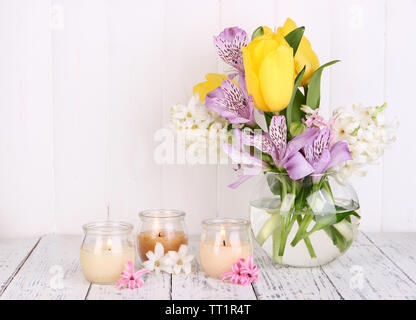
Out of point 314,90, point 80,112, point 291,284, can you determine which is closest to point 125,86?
point 80,112

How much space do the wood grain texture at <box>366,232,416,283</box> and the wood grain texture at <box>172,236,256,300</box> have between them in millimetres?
291

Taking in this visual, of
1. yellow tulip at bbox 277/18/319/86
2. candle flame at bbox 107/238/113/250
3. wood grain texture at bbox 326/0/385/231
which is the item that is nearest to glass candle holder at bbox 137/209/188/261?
candle flame at bbox 107/238/113/250

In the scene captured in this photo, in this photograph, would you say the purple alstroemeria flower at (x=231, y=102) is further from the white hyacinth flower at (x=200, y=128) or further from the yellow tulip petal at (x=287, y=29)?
the yellow tulip petal at (x=287, y=29)

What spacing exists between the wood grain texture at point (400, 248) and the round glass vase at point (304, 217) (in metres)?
0.12

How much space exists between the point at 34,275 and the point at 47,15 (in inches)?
21.7

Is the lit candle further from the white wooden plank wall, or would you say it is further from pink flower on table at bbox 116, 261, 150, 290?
the white wooden plank wall

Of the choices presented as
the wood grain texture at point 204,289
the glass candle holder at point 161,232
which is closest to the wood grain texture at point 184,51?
the glass candle holder at point 161,232

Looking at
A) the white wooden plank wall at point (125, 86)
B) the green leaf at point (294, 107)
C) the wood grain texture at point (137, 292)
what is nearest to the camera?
the wood grain texture at point (137, 292)

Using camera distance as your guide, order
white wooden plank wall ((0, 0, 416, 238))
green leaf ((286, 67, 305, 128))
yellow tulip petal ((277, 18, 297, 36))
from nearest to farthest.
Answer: green leaf ((286, 67, 305, 128)) → yellow tulip petal ((277, 18, 297, 36)) → white wooden plank wall ((0, 0, 416, 238))

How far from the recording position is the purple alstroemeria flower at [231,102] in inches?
38.8

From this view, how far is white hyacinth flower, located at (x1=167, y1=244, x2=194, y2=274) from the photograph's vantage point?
976 millimetres

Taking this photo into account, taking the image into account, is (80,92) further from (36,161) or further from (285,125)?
(285,125)

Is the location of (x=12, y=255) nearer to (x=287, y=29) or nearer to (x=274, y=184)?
(x=274, y=184)

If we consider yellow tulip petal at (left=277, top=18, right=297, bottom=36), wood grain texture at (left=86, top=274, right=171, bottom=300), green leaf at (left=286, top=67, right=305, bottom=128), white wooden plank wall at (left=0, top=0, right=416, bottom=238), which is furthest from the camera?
white wooden plank wall at (left=0, top=0, right=416, bottom=238)
